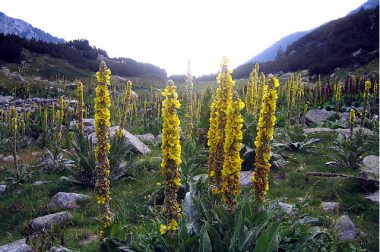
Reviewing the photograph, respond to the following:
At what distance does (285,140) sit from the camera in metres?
10.7

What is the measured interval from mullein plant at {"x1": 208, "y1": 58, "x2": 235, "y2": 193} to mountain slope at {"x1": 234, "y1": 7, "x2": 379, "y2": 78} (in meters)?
35.0

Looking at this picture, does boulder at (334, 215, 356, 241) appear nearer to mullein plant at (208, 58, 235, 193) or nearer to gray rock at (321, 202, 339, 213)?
gray rock at (321, 202, 339, 213)

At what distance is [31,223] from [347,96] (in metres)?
17.0

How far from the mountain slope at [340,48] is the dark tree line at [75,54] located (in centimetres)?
1640

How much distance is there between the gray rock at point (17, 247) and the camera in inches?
→ 195

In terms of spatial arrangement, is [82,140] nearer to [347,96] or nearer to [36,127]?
[36,127]

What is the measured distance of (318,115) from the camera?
1719 centimetres

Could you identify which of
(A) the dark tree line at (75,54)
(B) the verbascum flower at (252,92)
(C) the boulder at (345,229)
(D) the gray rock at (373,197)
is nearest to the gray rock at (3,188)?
(B) the verbascum flower at (252,92)

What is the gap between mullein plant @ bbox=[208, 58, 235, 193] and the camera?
3826 mm

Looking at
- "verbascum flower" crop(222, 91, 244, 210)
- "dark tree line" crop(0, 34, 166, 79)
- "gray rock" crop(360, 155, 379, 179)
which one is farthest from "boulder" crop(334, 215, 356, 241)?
"dark tree line" crop(0, 34, 166, 79)

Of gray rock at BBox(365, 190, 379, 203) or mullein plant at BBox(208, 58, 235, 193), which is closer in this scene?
mullein plant at BBox(208, 58, 235, 193)

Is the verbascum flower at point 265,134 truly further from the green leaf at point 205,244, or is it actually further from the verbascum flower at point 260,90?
the verbascum flower at point 260,90

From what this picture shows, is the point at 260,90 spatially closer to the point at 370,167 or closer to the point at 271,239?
the point at 370,167

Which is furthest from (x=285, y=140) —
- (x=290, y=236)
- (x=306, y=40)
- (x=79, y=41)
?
(x=79, y=41)
